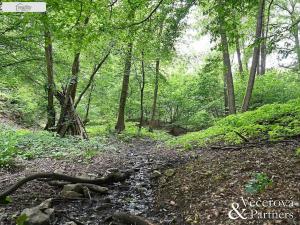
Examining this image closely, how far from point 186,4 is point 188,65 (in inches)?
407

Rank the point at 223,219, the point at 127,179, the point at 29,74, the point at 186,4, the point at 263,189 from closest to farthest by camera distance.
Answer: the point at 223,219 → the point at 263,189 → the point at 127,179 → the point at 186,4 → the point at 29,74

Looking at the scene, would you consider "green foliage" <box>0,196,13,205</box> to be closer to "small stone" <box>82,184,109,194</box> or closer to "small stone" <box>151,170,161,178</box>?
"small stone" <box>82,184,109,194</box>

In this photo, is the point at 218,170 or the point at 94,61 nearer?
the point at 218,170

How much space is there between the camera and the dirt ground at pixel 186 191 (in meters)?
3.63

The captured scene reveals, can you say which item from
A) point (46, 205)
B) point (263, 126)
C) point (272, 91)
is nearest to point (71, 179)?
point (46, 205)

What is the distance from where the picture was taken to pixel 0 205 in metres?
4.23

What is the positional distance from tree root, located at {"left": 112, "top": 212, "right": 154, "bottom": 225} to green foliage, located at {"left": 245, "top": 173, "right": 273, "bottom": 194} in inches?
55.8

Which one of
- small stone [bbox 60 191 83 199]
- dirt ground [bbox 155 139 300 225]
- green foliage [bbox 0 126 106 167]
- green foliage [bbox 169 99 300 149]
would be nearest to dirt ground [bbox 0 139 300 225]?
dirt ground [bbox 155 139 300 225]

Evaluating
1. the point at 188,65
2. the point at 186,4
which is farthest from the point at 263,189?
the point at 188,65

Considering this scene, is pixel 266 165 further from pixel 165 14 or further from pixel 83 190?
pixel 165 14

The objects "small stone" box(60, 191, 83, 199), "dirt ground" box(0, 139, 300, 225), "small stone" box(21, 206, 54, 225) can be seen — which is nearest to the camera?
"small stone" box(21, 206, 54, 225)

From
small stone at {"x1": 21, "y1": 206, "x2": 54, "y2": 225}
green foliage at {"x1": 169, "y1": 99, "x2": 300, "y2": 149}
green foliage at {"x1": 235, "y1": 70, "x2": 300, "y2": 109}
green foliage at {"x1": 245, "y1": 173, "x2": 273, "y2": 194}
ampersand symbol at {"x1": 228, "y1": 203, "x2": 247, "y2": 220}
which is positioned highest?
green foliage at {"x1": 235, "y1": 70, "x2": 300, "y2": 109}

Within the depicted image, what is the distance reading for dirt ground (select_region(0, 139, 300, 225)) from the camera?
3633 millimetres

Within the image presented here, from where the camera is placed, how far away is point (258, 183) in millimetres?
3949
